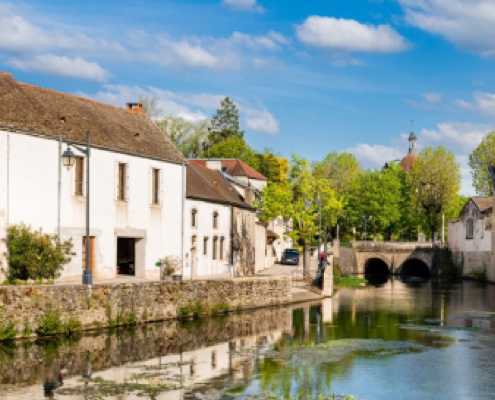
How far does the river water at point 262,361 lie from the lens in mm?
21062

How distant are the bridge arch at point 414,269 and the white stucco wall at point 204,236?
45.1 metres

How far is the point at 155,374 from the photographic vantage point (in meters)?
22.9

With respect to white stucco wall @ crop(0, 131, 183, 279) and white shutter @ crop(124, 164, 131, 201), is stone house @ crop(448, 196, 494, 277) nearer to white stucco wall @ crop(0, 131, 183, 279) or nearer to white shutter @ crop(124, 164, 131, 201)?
white stucco wall @ crop(0, 131, 183, 279)

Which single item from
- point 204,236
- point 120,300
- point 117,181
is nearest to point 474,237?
point 204,236

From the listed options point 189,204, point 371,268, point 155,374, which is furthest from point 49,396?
point 371,268

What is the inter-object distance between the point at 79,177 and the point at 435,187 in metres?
71.6

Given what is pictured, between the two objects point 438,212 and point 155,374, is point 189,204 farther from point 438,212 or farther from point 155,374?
point 438,212

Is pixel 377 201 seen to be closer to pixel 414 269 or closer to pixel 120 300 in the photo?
pixel 414 269

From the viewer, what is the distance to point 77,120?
1554 inches

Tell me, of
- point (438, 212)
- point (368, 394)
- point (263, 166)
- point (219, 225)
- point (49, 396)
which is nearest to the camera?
point (49, 396)

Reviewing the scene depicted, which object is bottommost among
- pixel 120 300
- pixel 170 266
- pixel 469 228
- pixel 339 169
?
pixel 120 300

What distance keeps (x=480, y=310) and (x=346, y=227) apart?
6281 centimetres

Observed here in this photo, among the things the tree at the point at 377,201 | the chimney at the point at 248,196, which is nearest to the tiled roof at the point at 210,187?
the chimney at the point at 248,196

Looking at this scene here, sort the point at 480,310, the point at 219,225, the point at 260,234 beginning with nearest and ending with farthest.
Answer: the point at 480,310 < the point at 219,225 < the point at 260,234
